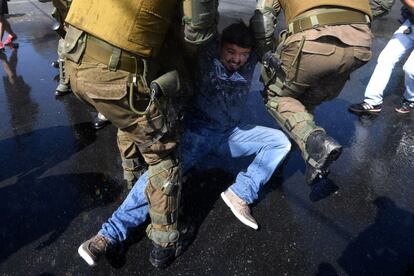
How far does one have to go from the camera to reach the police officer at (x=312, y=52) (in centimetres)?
222

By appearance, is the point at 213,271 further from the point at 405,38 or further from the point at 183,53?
the point at 405,38

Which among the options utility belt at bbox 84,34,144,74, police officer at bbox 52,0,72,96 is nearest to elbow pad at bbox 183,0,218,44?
utility belt at bbox 84,34,144,74

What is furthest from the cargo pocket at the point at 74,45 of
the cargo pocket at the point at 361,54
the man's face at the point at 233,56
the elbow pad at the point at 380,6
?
the elbow pad at the point at 380,6

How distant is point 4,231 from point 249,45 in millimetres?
2042

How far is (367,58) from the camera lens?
2.33 m

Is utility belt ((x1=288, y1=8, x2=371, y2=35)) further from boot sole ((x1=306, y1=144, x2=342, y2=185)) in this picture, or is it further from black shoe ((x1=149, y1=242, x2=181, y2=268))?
black shoe ((x1=149, y1=242, x2=181, y2=268))

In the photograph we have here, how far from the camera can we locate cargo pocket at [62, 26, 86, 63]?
1.77 meters

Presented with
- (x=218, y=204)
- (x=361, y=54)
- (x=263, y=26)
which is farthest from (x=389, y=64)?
(x=218, y=204)

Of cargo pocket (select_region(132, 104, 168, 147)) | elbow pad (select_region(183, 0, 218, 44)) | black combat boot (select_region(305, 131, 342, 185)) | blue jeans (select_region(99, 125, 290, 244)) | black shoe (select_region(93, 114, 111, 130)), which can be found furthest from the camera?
black shoe (select_region(93, 114, 111, 130))

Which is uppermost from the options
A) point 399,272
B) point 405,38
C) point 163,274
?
point 405,38

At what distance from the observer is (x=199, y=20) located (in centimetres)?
174

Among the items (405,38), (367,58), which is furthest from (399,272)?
(405,38)

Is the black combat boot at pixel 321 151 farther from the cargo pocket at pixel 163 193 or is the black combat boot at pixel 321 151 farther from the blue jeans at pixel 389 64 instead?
the blue jeans at pixel 389 64

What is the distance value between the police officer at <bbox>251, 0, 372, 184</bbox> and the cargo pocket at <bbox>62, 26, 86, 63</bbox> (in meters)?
1.15
